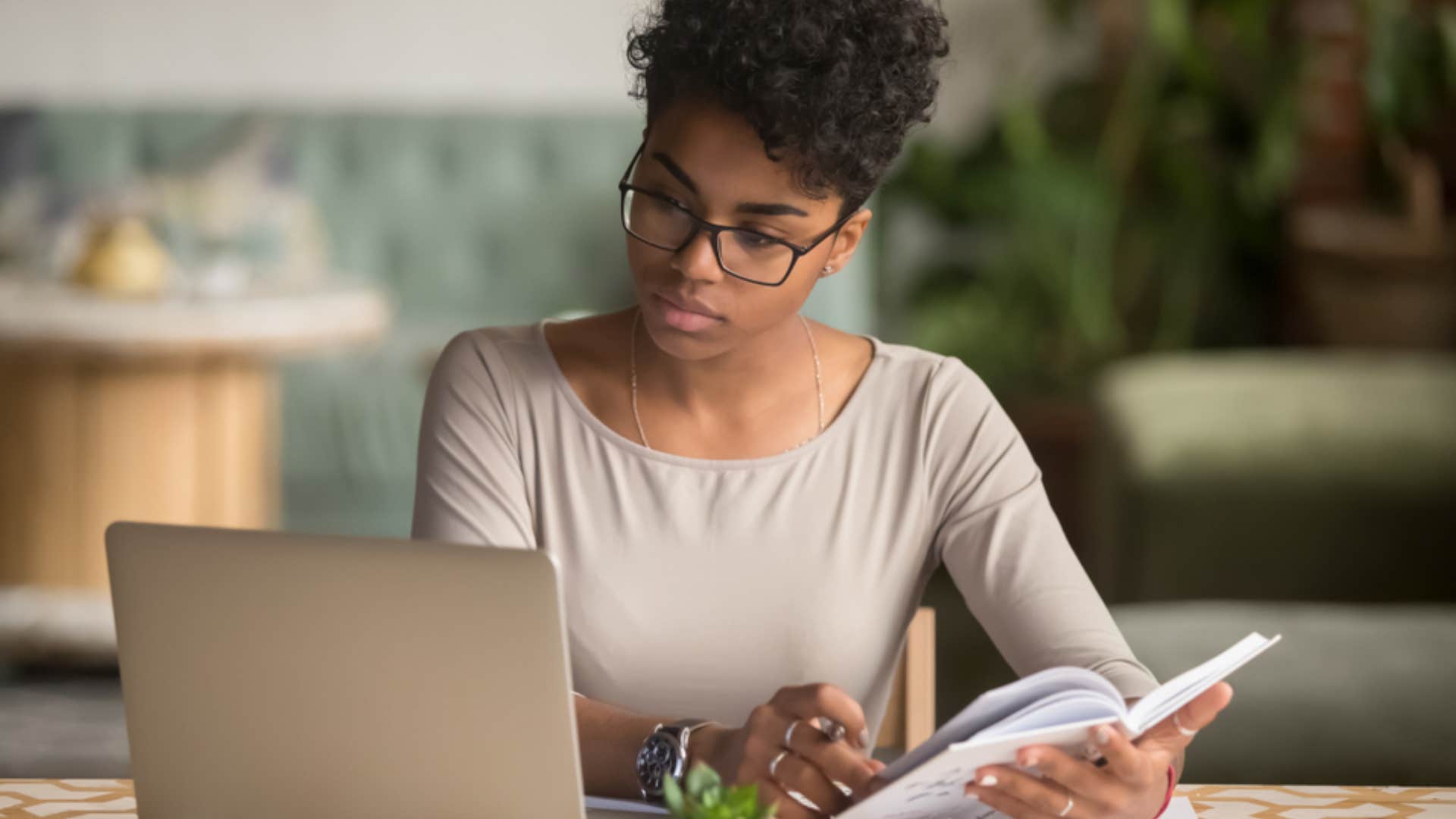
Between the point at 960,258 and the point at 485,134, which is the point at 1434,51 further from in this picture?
A: the point at 485,134

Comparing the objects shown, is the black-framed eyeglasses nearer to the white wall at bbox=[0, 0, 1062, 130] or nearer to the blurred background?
the blurred background

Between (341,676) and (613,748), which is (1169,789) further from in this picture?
(341,676)

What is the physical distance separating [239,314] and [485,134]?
131 cm

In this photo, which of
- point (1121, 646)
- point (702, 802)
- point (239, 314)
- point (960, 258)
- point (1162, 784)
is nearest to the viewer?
point (702, 802)

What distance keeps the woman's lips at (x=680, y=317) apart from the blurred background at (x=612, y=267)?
1.57 meters

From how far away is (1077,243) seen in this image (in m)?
4.28

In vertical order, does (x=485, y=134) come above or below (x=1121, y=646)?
above

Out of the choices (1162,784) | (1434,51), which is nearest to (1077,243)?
(1434,51)

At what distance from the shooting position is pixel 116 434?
3398 millimetres

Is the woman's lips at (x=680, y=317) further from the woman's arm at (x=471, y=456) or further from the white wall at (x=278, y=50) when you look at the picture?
the white wall at (x=278, y=50)

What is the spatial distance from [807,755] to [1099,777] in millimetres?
173

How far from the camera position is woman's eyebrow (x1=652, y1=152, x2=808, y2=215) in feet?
3.77

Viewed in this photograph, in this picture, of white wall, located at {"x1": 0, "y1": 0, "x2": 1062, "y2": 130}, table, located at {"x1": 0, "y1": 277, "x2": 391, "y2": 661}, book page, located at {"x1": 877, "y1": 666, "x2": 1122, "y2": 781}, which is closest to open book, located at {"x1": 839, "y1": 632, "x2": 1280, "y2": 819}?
book page, located at {"x1": 877, "y1": 666, "x2": 1122, "y2": 781}

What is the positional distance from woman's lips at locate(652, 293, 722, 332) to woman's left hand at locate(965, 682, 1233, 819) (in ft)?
1.29
